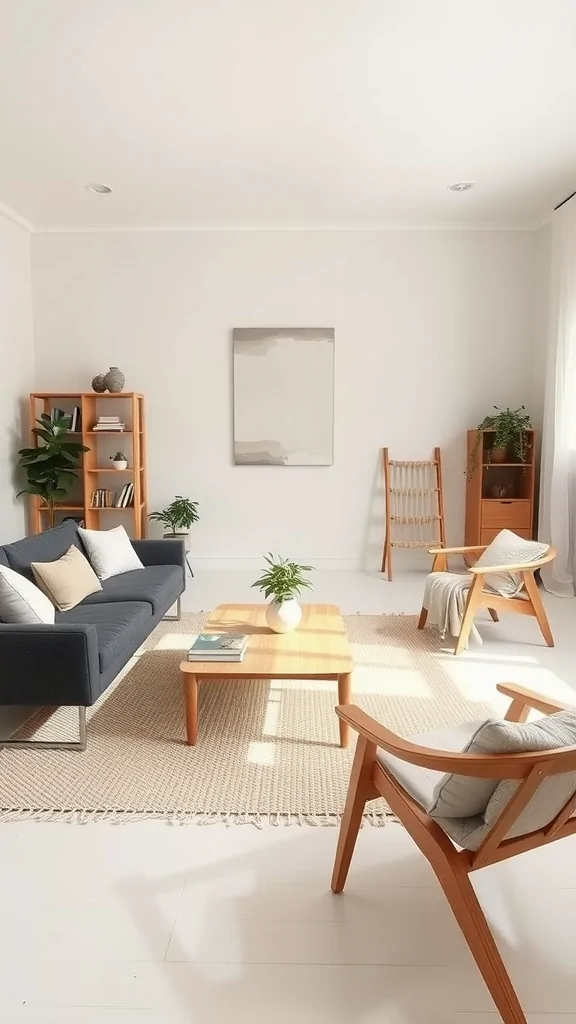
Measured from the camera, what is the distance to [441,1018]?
1.51 meters

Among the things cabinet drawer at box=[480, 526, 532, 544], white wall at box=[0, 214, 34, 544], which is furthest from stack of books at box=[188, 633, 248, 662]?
cabinet drawer at box=[480, 526, 532, 544]

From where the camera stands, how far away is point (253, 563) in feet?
20.4

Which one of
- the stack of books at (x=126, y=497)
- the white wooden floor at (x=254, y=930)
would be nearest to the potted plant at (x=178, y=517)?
the stack of books at (x=126, y=497)

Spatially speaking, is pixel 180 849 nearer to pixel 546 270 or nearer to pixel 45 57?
pixel 45 57

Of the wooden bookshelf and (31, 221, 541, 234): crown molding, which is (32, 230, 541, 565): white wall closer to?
(31, 221, 541, 234): crown molding

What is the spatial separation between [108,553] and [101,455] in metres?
2.08

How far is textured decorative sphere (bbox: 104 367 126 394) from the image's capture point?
227 inches

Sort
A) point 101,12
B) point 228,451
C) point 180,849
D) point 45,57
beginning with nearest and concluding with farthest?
point 180,849 < point 101,12 < point 45,57 < point 228,451

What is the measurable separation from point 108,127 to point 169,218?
1762mm

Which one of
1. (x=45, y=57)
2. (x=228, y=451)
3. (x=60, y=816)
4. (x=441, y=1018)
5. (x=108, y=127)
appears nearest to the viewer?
(x=441, y=1018)

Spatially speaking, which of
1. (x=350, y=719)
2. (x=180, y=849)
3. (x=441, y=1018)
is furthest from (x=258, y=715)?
(x=441, y=1018)

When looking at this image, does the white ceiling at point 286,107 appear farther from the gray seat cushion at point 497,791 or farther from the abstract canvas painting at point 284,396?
the gray seat cushion at point 497,791

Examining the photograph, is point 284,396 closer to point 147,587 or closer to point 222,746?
point 147,587

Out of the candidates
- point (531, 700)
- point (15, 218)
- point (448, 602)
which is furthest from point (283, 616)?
point (15, 218)
